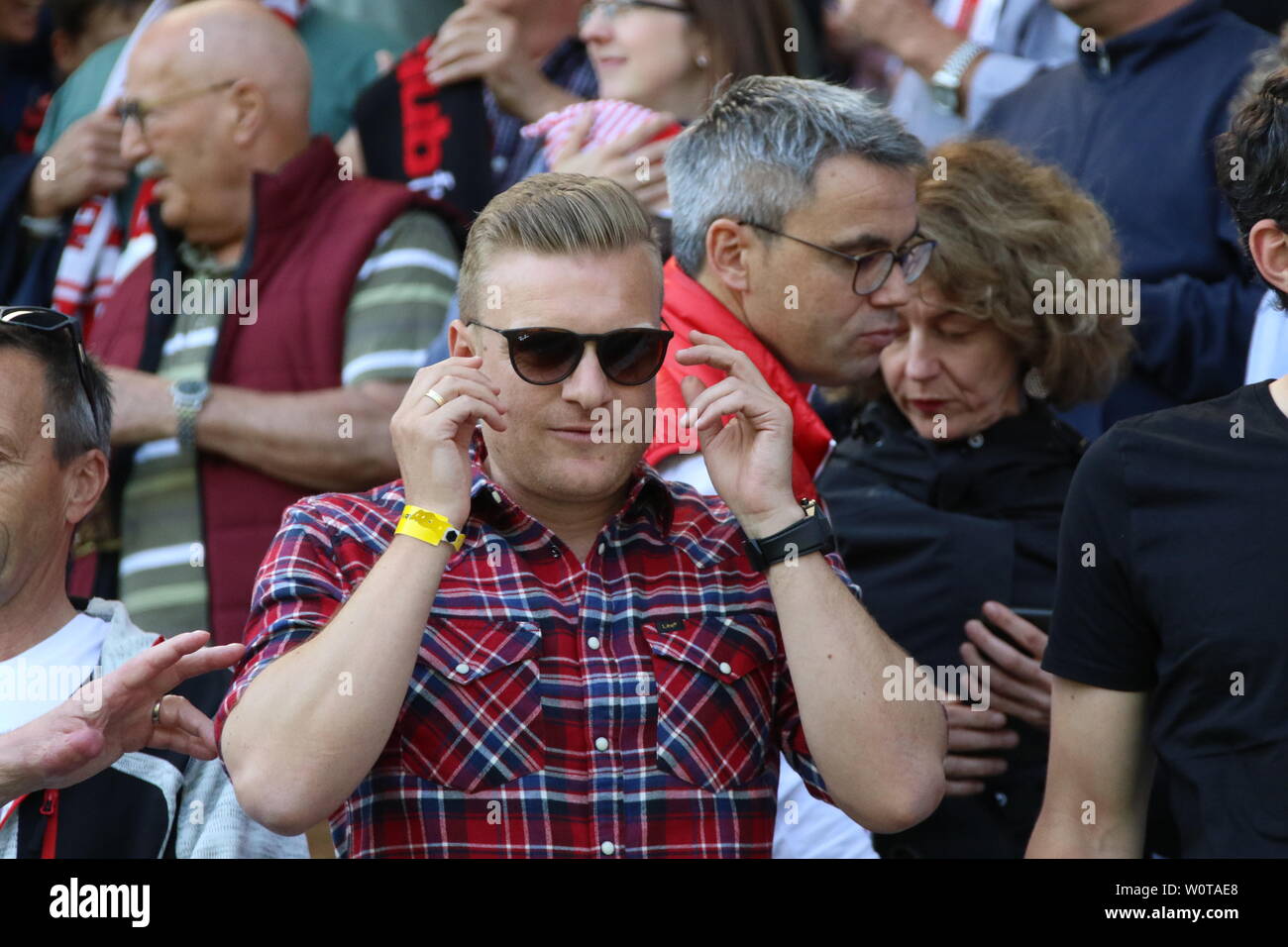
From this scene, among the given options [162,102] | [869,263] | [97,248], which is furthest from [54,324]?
[97,248]

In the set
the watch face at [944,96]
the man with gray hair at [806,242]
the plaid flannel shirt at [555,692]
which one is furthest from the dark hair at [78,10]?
the plaid flannel shirt at [555,692]

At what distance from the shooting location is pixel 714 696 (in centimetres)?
255

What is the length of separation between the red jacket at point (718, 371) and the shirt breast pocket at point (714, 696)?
1.89 feet

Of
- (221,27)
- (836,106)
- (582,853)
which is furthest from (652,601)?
(221,27)

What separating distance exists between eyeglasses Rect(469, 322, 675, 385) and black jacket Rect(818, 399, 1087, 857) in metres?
1.11

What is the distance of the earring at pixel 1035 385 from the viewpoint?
3.77 meters

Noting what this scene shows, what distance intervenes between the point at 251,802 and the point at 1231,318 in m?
2.45

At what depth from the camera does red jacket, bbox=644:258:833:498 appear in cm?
317

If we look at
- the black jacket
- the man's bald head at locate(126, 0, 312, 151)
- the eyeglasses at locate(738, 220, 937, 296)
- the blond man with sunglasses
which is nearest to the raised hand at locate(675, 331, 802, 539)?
the blond man with sunglasses

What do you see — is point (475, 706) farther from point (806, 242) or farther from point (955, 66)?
point (955, 66)

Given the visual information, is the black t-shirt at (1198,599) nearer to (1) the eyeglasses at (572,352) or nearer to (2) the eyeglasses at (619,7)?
(1) the eyeglasses at (572,352)

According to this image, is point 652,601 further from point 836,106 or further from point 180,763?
point 836,106

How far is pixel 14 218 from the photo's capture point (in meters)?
5.07

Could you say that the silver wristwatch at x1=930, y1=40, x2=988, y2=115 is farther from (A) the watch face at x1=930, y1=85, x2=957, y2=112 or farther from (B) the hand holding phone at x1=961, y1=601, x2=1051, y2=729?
(B) the hand holding phone at x1=961, y1=601, x2=1051, y2=729
